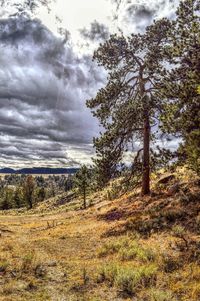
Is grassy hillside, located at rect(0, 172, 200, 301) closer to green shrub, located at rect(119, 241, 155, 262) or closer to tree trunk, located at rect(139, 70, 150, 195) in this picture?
green shrub, located at rect(119, 241, 155, 262)

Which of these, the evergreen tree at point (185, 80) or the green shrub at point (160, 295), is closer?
the green shrub at point (160, 295)

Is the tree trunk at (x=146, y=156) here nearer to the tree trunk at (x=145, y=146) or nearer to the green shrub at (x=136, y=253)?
the tree trunk at (x=145, y=146)

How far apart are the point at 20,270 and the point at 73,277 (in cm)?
180

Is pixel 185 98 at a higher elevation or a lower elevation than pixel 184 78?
lower

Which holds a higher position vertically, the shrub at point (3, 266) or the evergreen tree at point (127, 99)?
the evergreen tree at point (127, 99)

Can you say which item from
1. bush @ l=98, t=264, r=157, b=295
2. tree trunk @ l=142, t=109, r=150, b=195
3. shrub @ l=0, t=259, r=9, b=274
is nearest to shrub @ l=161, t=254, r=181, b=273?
→ bush @ l=98, t=264, r=157, b=295

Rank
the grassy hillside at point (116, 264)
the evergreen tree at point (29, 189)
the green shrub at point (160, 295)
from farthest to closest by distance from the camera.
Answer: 1. the evergreen tree at point (29, 189)
2. the grassy hillside at point (116, 264)
3. the green shrub at point (160, 295)

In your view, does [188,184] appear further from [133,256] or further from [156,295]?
[156,295]

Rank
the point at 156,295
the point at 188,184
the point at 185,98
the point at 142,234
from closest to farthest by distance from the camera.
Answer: the point at 156,295
the point at 185,98
the point at 142,234
the point at 188,184

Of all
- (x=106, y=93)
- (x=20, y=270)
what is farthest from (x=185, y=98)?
(x=106, y=93)

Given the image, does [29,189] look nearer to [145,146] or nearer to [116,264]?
[145,146]

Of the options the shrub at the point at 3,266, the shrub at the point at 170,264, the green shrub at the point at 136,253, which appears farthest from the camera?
the green shrub at the point at 136,253

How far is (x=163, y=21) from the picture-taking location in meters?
26.4

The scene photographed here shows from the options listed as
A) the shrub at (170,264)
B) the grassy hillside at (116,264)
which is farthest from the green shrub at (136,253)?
the shrub at (170,264)
